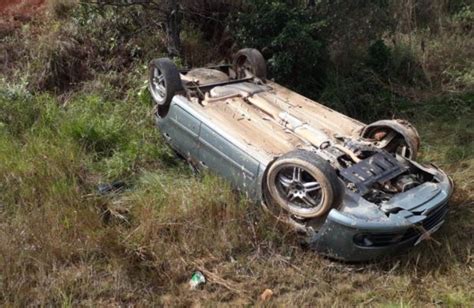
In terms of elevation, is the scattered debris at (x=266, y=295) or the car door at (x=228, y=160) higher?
the car door at (x=228, y=160)

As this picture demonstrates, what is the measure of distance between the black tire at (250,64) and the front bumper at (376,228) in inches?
98.4

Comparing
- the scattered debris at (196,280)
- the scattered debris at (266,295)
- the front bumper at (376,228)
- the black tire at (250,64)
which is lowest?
the scattered debris at (266,295)

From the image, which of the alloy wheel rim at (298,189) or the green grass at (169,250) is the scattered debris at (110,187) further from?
the alloy wheel rim at (298,189)

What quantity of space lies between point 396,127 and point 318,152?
78cm

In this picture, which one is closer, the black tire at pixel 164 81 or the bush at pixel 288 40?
the black tire at pixel 164 81

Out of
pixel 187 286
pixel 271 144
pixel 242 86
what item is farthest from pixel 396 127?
pixel 187 286

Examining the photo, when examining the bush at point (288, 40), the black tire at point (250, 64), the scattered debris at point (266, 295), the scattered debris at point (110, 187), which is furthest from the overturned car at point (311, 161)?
the bush at point (288, 40)

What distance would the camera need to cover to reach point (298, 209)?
3908 mm

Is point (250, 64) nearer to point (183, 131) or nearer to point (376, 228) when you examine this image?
point (183, 131)

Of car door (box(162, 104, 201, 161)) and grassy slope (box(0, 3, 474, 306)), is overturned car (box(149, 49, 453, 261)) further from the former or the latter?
grassy slope (box(0, 3, 474, 306))

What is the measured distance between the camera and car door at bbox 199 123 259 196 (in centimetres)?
421

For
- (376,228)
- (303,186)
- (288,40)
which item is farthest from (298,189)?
(288,40)

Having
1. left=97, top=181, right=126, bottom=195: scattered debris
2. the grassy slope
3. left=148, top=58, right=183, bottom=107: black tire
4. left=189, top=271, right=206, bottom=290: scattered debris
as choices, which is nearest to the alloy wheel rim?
the grassy slope

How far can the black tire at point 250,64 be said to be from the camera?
19.3 feet
